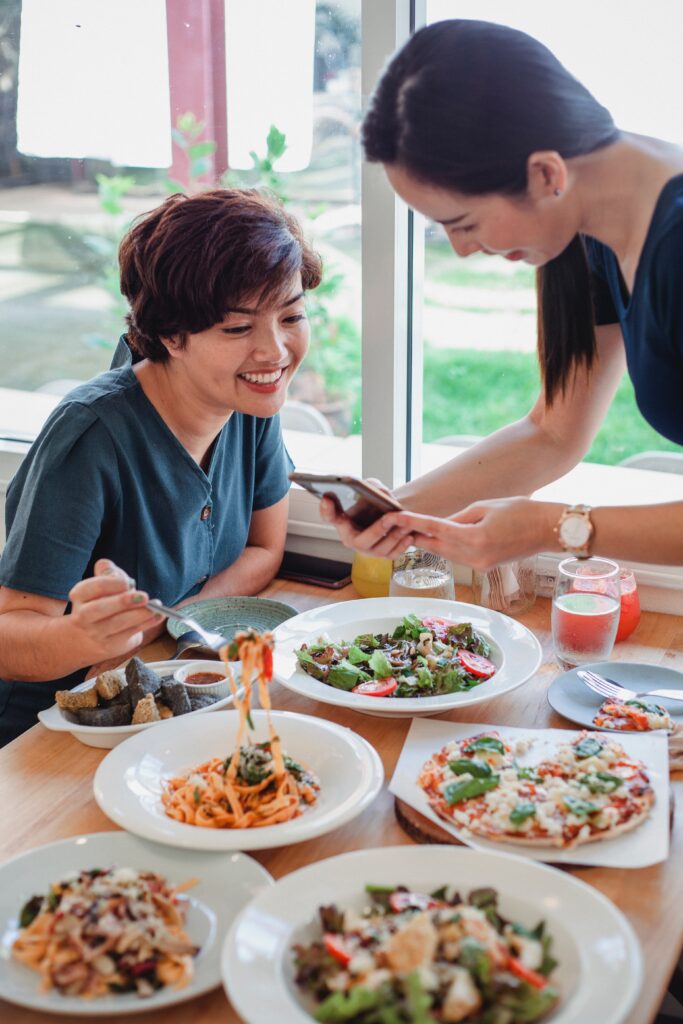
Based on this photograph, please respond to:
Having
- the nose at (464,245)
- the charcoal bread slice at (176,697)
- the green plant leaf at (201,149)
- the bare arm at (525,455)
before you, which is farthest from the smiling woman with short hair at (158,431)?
the green plant leaf at (201,149)

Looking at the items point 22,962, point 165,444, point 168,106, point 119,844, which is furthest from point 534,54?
point 168,106

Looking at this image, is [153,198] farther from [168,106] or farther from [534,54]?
[534,54]

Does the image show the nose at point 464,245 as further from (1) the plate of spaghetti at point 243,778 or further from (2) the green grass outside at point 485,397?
(2) the green grass outside at point 485,397

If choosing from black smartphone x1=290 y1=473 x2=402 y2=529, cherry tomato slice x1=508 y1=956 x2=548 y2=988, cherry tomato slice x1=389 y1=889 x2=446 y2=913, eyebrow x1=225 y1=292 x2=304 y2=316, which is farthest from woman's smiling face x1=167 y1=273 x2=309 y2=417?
cherry tomato slice x1=508 y1=956 x2=548 y2=988

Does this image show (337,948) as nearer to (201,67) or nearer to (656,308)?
(656,308)

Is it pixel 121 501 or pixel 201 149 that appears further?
pixel 201 149

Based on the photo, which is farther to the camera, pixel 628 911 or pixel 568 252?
pixel 568 252

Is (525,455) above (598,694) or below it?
above

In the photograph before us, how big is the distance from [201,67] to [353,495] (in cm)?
132

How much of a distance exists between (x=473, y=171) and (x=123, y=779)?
2.86 ft

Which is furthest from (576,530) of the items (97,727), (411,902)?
(97,727)

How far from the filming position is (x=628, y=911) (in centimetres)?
119

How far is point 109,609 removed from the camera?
4.87ft

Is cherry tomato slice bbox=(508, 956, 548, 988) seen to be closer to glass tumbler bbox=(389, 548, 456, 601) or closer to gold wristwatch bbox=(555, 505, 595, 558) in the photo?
gold wristwatch bbox=(555, 505, 595, 558)
